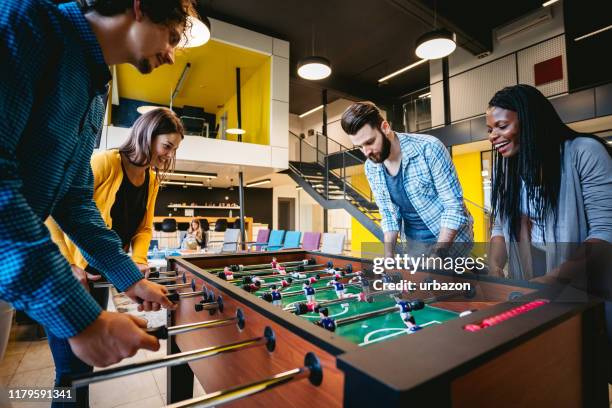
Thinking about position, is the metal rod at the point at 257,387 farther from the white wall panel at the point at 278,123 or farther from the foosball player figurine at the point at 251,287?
the white wall panel at the point at 278,123

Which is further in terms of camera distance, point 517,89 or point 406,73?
point 406,73

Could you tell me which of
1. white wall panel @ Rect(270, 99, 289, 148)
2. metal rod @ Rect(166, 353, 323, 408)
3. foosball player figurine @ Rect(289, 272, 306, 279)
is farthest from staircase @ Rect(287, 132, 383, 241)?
metal rod @ Rect(166, 353, 323, 408)

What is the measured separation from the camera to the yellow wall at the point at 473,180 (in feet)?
25.3

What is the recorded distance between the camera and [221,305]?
3.84ft

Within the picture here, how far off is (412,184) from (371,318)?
111 centimetres

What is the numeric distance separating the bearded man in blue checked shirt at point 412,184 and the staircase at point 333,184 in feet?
11.2

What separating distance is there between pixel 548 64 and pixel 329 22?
460 centimetres

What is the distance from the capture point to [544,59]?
6.44 metres

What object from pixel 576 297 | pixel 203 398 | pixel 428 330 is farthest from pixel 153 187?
pixel 576 297

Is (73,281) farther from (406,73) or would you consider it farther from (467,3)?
(406,73)

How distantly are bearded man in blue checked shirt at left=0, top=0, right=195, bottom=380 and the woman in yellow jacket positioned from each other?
27.2 inches

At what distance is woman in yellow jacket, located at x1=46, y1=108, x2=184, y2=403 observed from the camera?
64.8 inches

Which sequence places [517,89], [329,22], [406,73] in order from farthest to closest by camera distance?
[406,73]
[329,22]
[517,89]

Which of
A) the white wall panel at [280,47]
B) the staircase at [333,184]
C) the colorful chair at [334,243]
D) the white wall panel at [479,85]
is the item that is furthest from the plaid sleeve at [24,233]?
the white wall panel at [479,85]
